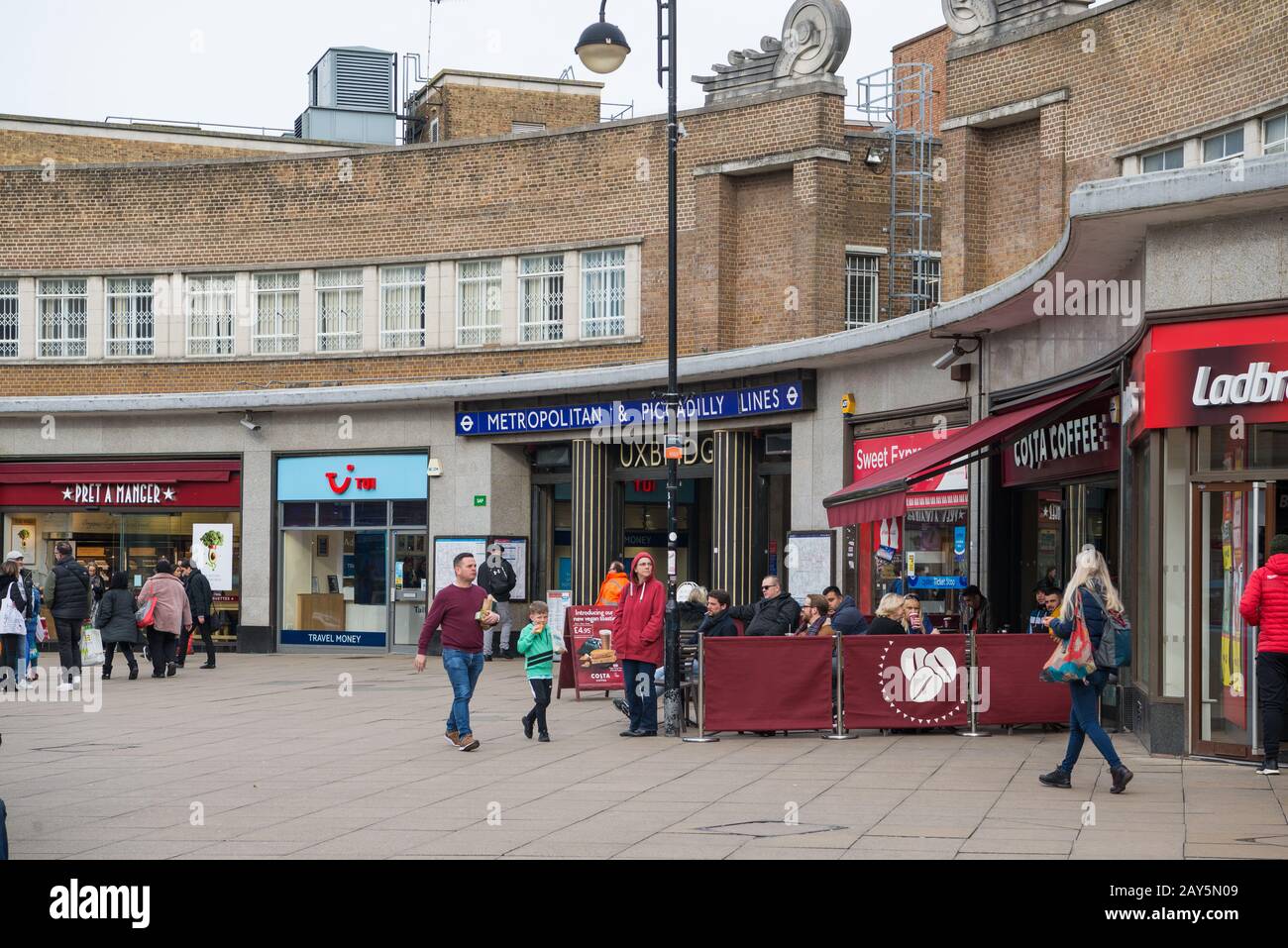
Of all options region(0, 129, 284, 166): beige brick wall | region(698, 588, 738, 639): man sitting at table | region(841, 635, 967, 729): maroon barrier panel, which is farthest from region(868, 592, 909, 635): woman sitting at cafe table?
region(0, 129, 284, 166): beige brick wall

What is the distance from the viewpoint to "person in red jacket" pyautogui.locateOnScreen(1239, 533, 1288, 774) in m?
12.3

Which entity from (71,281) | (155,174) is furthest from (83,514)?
(155,174)

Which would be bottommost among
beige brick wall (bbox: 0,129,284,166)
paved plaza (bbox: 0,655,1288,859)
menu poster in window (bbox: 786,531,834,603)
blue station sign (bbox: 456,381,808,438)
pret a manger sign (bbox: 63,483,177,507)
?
paved plaza (bbox: 0,655,1288,859)

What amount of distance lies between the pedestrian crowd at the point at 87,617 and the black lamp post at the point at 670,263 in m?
9.25

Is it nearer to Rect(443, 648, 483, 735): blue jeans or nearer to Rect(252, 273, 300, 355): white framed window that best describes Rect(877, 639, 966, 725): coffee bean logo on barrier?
Rect(443, 648, 483, 735): blue jeans

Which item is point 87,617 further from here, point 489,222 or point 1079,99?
point 1079,99

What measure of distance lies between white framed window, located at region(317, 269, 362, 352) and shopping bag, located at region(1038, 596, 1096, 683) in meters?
20.8

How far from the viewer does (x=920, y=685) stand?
1559 cm

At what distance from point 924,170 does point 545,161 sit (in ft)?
21.5

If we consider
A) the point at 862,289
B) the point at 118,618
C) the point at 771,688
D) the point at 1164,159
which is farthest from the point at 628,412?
the point at 771,688

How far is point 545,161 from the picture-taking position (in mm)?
29141

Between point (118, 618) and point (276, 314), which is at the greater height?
point (276, 314)

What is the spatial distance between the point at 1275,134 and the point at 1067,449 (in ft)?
18.5

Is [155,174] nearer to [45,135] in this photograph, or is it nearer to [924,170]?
[45,135]
